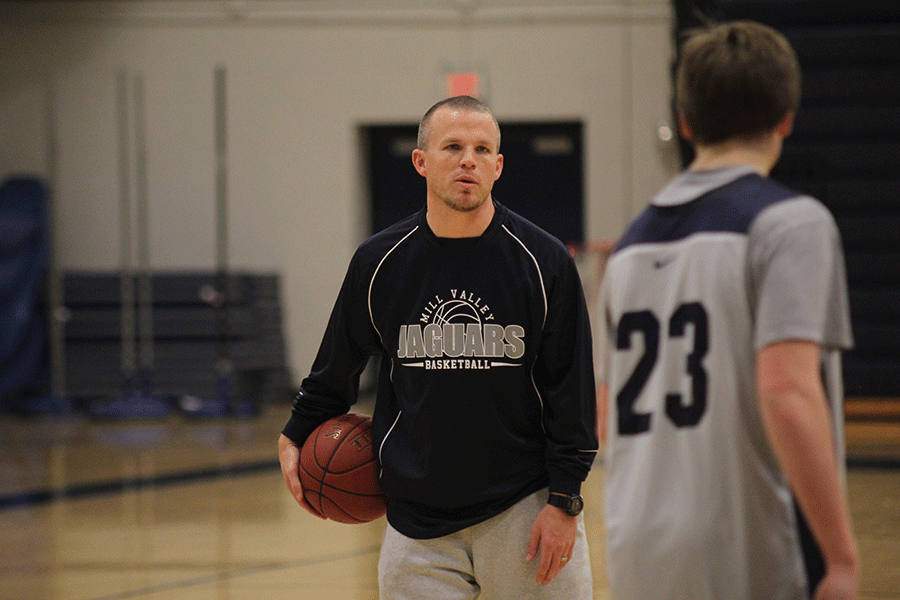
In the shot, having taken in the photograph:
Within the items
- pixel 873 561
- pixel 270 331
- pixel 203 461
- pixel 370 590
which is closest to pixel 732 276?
pixel 370 590

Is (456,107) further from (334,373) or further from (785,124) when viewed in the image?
(785,124)

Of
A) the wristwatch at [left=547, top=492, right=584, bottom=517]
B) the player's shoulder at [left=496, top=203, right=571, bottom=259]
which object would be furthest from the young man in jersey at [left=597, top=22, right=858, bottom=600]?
the player's shoulder at [left=496, top=203, right=571, bottom=259]

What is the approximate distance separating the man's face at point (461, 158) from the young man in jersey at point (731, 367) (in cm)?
74

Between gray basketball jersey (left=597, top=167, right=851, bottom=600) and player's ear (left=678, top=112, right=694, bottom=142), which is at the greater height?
player's ear (left=678, top=112, right=694, bottom=142)

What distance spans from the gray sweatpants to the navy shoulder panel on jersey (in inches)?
35.0

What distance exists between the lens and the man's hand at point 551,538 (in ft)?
7.31

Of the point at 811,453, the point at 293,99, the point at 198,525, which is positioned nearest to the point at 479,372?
the point at 811,453

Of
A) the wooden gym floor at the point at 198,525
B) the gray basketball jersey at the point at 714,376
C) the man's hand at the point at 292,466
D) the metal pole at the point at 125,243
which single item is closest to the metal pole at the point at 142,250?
the metal pole at the point at 125,243

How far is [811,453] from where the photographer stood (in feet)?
4.44

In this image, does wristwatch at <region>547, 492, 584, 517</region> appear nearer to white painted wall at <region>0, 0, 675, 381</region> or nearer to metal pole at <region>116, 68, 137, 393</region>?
white painted wall at <region>0, 0, 675, 381</region>

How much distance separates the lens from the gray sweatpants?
A: 2.28 m

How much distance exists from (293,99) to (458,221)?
30.3 feet

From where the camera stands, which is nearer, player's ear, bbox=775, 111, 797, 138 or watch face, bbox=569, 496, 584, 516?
player's ear, bbox=775, 111, 797, 138

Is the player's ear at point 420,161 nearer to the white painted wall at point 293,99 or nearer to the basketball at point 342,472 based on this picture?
the basketball at point 342,472
